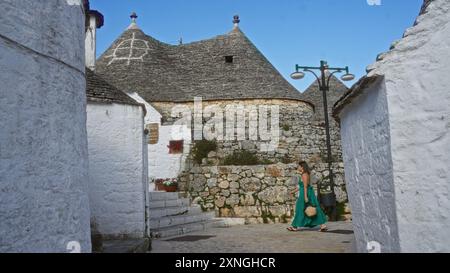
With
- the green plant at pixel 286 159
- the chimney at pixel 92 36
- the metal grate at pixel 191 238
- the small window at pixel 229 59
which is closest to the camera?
the metal grate at pixel 191 238

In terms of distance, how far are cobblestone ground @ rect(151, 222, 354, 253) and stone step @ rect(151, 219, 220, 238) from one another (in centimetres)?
34

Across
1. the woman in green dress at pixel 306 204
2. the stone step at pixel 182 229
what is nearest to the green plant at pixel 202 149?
the stone step at pixel 182 229

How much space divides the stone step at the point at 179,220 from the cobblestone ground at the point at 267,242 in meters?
0.77

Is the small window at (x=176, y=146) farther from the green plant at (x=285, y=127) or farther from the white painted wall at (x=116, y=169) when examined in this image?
the white painted wall at (x=116, y=169)

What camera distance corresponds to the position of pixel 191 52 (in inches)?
741

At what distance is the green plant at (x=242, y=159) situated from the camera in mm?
13242

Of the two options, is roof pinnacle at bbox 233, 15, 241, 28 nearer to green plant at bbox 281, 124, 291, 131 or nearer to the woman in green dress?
green plant at bbox 281, 124, 291, 131

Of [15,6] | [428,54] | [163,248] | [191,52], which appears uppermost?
[191,52]

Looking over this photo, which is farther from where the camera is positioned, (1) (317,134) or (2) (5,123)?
(1) (317,134)

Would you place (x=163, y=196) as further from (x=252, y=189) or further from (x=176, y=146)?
(x=176, y=146)

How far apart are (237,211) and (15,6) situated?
8.69 meters

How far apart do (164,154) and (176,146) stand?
0.56 m
